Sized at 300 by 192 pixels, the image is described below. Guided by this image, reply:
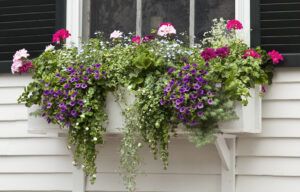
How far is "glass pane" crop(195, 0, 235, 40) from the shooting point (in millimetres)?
4879

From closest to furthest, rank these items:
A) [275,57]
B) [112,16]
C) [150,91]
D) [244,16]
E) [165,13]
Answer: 1. [150,91]
2. [275,57]
3. [244,16]
4. [165,13]
5. [112,16]

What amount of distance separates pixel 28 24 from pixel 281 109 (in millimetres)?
1990

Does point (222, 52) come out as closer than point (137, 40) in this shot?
Yes

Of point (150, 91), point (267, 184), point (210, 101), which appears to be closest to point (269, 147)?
point (267, 184)

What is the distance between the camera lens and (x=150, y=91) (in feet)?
14.0

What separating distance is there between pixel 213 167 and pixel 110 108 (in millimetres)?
821

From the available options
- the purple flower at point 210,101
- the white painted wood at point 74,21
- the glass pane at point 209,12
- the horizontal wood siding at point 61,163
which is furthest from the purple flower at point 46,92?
the glass pane at point 209,12

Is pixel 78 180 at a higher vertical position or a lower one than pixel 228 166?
lower

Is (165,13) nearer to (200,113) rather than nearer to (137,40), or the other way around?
(137,40)

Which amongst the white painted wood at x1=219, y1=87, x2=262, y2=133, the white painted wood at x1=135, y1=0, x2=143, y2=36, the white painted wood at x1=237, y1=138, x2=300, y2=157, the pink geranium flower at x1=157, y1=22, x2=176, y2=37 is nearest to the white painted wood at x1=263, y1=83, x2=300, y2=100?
the white painted wood at x1=219, y1=87, x2=262, y2=133

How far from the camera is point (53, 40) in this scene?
190 inches

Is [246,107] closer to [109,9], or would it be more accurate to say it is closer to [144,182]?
[144,182]

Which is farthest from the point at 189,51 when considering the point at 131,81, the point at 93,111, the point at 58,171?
the point at 58,171

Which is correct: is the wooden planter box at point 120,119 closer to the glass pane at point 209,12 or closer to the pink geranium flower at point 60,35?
the pink geranium flower at point 60,35
